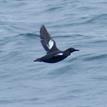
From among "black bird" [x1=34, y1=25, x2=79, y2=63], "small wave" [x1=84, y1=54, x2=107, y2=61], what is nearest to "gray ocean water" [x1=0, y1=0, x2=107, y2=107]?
"small wave" [x1=84, y1=54, x2=107, y2=61]

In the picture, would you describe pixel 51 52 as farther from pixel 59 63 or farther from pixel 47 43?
pixel 59 63

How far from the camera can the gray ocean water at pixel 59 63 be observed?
12070 millimetres

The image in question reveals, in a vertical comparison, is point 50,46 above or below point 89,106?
above

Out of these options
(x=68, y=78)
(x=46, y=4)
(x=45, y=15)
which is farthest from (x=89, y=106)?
(x=46, y=4)

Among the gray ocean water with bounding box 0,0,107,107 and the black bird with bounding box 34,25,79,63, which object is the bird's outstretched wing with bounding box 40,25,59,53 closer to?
the black bird with bounding box 34,25,79,63

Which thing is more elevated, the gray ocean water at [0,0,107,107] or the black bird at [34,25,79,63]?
the black bird at [34,25,79,63]

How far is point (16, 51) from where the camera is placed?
14.8 m

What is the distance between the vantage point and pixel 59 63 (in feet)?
46.6

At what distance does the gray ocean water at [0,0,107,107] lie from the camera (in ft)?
39.6

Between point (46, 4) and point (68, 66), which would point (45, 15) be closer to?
point (46, 4)

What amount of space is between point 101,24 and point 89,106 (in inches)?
217

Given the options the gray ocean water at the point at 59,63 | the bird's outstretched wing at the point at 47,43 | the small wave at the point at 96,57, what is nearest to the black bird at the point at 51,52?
the bird's outstretched wing at the point at 47,43

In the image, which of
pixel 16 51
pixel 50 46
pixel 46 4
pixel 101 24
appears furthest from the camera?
pixel 46 4

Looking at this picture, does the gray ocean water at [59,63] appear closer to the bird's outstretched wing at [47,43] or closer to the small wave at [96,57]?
the small wave at [96,57]
